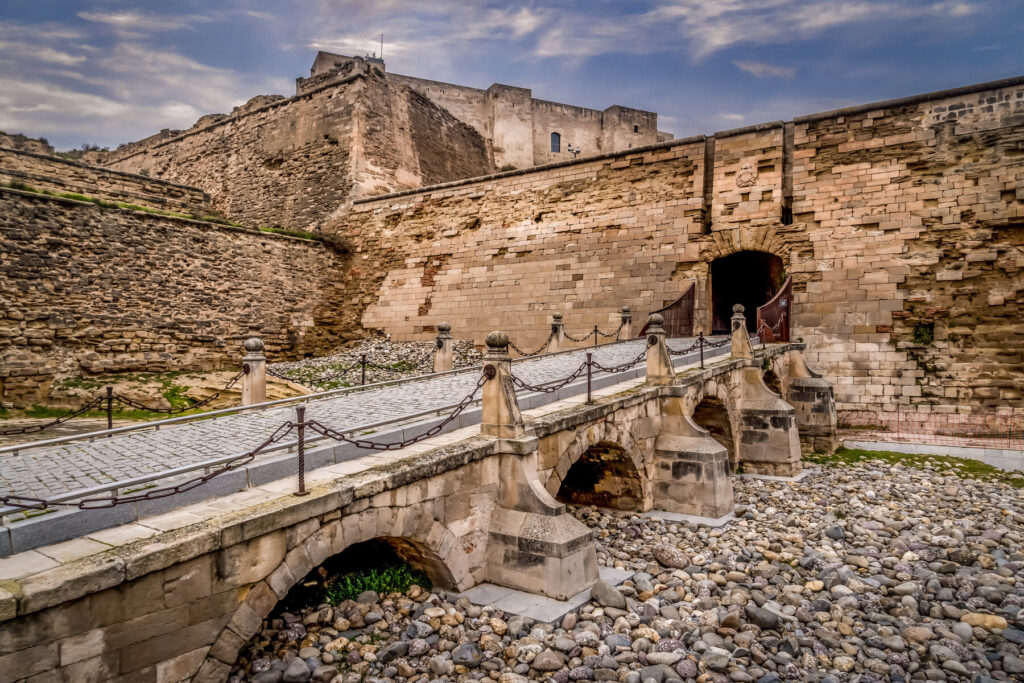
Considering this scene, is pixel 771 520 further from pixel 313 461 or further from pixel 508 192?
pixel 508 192

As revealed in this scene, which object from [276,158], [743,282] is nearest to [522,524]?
[743,282]

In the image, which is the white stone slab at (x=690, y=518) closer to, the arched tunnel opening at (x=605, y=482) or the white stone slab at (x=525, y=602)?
the arched tunnel opening at (x=605, y=482)

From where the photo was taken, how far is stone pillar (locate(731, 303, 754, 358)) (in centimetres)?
1120

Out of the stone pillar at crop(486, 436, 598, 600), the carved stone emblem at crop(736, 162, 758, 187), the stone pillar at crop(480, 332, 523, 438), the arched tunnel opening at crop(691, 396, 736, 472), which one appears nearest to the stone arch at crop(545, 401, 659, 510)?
the stone pillar at crop(486, 436, 598, 600)

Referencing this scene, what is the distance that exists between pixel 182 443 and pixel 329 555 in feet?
6.92

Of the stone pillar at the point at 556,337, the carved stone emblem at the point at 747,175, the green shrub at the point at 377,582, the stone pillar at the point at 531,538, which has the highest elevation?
the carved stone emblem at the point at 747,175

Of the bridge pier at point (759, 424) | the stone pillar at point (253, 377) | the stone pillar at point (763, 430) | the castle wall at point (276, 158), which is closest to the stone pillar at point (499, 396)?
the stone pillar at point (253, 377)

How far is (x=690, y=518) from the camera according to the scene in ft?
27.0

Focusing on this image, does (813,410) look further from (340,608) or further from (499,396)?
(340,608)

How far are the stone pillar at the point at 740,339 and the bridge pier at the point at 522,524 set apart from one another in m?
6.91

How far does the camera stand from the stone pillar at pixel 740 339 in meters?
11.2

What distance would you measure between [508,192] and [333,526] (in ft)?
51.9

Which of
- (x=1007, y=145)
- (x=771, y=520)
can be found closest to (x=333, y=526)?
(x=771, y=520)

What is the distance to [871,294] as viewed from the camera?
44.8ft
